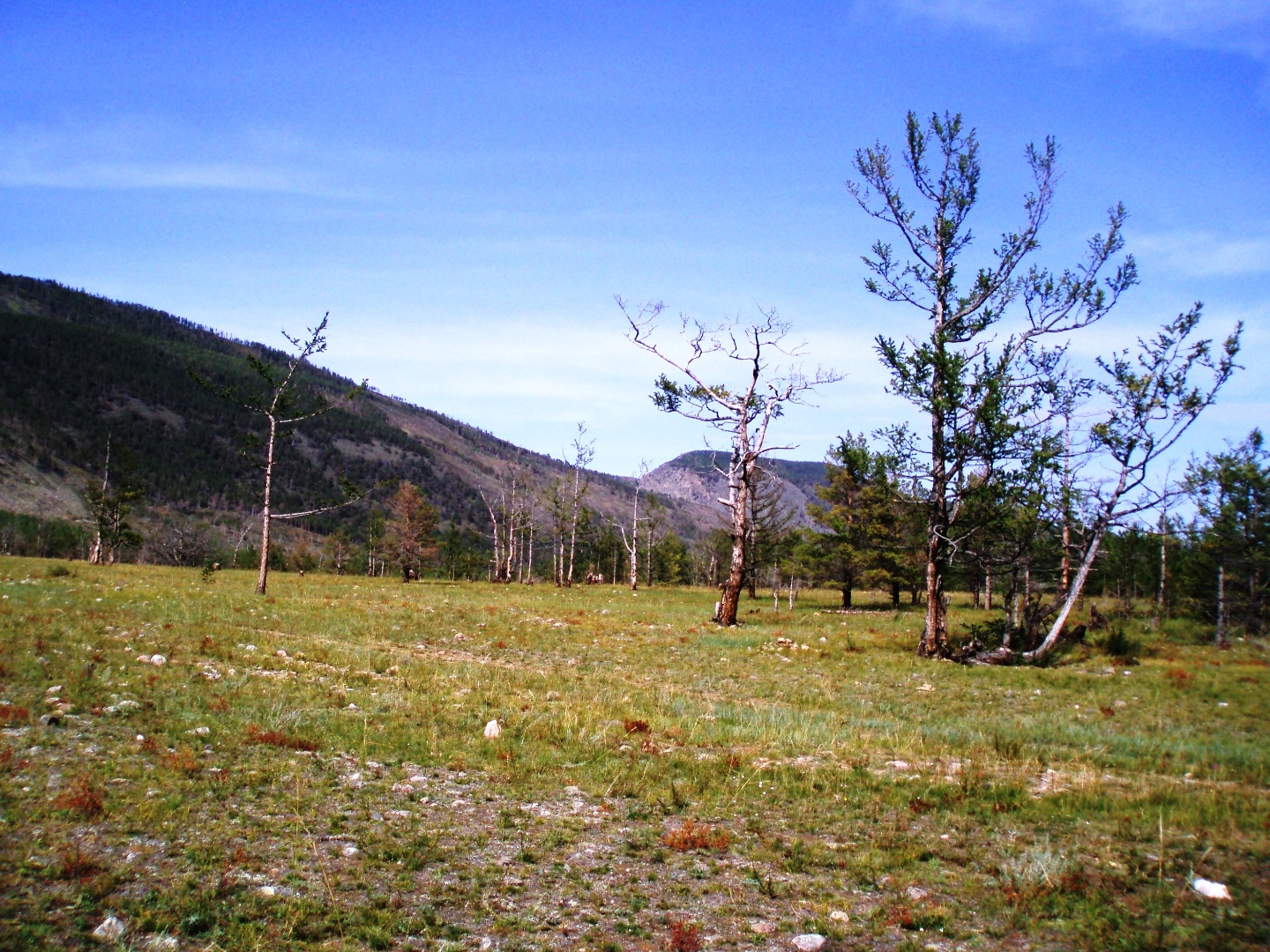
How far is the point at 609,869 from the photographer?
19.3ft

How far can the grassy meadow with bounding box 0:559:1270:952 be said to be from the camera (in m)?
4.84

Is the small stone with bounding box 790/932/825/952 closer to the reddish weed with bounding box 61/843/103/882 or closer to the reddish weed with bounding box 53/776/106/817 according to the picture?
the reddish weed with bounding box 61/843/103/882

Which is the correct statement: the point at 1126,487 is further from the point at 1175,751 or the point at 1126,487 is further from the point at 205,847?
the point at 205,847

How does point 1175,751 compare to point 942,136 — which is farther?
point 942,136

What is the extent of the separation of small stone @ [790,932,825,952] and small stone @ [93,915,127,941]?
13.1 feet

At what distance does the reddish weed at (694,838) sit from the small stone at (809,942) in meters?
1.65

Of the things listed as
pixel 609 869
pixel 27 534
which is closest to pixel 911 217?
pixel 609 869

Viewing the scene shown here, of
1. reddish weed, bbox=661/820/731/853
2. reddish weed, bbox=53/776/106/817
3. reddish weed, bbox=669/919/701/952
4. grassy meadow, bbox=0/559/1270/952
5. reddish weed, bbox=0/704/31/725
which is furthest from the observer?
reddish weed, bbox=0/704/31/725

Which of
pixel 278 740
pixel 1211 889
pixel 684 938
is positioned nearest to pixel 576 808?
→ pixel 684 938

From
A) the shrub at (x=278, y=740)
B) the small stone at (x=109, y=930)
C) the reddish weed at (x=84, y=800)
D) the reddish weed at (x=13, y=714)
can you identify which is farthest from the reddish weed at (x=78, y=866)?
the reddish weed at (x=13, y=714)

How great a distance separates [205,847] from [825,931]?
14.6ft

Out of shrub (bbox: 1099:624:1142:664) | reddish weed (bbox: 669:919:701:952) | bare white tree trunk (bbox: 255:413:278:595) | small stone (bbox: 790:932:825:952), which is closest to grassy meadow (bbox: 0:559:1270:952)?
reddish weed (bbox: 669:919:701:952)

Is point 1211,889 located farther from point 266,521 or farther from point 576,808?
point 266,521

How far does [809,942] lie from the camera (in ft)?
15.6
